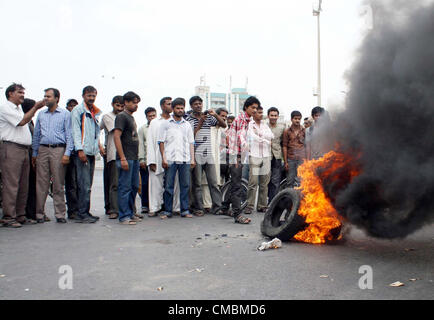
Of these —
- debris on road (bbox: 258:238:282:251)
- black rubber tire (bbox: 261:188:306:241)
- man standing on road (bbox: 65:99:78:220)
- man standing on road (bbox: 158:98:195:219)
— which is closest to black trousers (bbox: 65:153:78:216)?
man standing on road (bbox: 65:99:78:220)

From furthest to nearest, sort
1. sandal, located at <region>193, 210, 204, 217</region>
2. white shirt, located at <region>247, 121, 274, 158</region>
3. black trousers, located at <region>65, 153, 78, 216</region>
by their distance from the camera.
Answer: white shirt, located at <region>247, 121, 274, 158</region>
sandal, located at <region>193, 210, 204, 217</region>
black trousers, located at <region>65, 153, 78, 216</region>

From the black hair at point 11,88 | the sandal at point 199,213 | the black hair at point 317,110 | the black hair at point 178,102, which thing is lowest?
the sandal at point 199,213

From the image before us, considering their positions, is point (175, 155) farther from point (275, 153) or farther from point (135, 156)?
point (275, 153)

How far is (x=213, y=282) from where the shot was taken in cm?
358

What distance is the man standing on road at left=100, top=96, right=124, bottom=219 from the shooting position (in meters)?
7.71

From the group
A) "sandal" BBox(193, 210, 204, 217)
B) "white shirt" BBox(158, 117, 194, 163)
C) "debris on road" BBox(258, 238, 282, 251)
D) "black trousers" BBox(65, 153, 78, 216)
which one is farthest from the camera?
"sandal" BBox(193, 210, 204, 217)

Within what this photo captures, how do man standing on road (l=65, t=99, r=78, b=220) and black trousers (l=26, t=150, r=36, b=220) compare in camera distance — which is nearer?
black trousers (l=26, t=150, r=36, b=220)

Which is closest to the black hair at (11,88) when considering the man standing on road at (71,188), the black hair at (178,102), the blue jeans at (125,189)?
the man standing on road at (71,188)

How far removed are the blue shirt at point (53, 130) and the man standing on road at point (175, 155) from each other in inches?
71.6

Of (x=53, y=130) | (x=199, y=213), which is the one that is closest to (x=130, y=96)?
(x=53, y=130)

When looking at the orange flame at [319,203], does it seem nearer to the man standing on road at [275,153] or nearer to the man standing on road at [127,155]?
the man standing on road at [127,155]

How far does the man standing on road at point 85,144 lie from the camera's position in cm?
706

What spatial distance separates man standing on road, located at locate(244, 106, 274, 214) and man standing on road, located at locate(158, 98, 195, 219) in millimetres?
1395

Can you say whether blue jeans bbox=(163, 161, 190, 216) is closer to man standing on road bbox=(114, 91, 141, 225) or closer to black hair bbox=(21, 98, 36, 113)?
man standing on road bbox=(114, 91, 141, 225)
